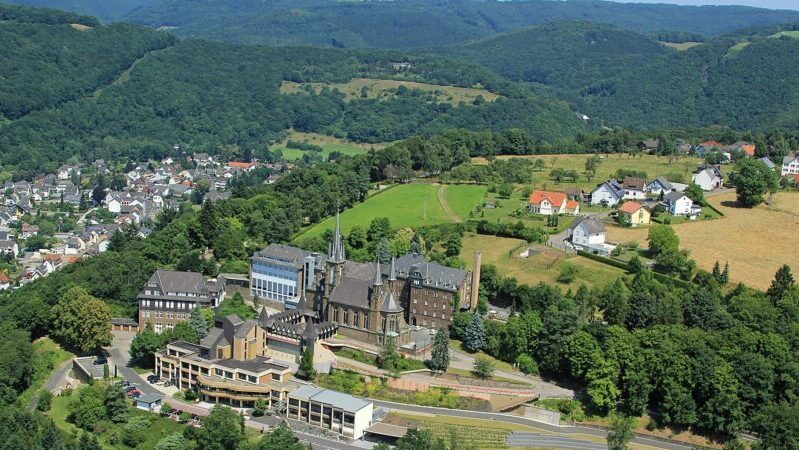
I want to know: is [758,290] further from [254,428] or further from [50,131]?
[50,131]

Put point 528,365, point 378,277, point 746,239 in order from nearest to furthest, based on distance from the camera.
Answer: point 528,365, point 378,277, point 746,239

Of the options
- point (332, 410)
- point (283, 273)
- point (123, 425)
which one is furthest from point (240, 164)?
point (332, 410)

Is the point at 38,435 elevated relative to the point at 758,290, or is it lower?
lower

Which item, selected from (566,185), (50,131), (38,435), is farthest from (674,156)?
(50,131)

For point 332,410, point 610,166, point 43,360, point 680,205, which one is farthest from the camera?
point 610,166

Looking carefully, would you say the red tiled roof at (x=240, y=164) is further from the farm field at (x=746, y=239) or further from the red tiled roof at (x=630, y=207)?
the farm field at (x=746, y=239)

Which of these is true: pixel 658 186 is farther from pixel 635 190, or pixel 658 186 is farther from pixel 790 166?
pixel 790 166

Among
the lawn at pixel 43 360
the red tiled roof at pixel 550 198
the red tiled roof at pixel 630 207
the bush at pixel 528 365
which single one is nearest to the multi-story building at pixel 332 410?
the bush at pixel 528 365
